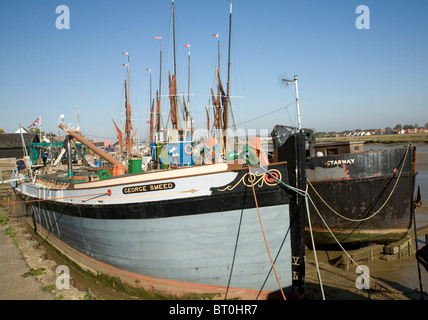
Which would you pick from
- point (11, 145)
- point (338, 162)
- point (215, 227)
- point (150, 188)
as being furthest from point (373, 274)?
point (11, 145)

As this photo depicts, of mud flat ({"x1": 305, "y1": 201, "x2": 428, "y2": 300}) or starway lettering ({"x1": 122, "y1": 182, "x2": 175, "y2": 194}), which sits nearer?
starway lettering ({"x1": 122, "y1": 182, "x2": 175, "y2": 194})

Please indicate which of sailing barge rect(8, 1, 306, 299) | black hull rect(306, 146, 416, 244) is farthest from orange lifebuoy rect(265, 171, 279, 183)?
black hull rect(306, 146, 416, 244)

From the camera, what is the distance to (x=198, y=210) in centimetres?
655

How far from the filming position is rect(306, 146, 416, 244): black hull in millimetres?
11094

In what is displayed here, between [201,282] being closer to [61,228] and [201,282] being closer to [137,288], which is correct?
[137,288]

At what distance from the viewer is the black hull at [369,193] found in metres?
11.1

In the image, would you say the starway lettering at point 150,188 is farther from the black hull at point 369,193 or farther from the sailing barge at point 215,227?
the black hull at point 369,193

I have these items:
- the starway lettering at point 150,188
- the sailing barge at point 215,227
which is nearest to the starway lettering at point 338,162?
the sailing barge at point 215,227

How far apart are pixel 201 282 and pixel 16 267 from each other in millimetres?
6625

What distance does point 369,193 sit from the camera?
437 inches

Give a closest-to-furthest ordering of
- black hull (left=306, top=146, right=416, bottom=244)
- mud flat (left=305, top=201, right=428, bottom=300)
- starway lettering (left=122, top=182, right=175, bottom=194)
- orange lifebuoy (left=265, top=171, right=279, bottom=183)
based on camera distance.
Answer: orange lifebuoy (left=265, top=171, right=279, bottom=183), starway lettering (left=122, top=182, right=175, bottom=194), mud flat (left=305, top=201, right=428, bottom=300), black hull (left=306, top=146, right=416, bottom=244)
